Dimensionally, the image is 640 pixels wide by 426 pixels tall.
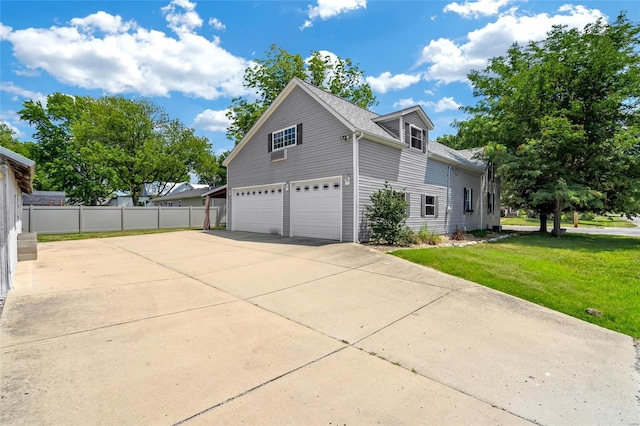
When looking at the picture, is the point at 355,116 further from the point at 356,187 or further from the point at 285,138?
the point at 356,187

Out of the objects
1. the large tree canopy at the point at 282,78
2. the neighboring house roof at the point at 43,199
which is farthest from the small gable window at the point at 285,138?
the neighboring house roof at the point at 43,199

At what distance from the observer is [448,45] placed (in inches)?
540

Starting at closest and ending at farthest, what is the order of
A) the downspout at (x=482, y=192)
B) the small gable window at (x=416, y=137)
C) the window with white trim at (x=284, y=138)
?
the window with white trim at (x=284, y=138), the small gable window at (x=416, y=137), the downspout at (x=482, y=192)

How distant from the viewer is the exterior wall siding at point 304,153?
1135cm

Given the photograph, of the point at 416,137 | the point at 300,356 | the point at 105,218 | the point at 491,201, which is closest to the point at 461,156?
the point at 491,201

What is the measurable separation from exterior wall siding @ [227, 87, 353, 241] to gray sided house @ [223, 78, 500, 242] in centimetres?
4

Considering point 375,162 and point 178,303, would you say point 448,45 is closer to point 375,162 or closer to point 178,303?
point 375,162

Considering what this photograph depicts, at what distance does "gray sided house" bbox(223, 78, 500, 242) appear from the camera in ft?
37.4

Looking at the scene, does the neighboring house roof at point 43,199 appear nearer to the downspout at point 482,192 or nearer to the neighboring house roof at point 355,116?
the neighboring house roof at point 355,116

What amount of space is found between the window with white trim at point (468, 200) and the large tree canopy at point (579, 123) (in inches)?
76.0

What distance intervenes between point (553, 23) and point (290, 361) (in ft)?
71.2

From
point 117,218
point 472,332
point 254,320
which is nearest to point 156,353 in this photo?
point 254,320

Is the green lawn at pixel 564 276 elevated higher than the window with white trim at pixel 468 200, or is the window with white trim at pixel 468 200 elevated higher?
the window with white trim at pixel 468 200

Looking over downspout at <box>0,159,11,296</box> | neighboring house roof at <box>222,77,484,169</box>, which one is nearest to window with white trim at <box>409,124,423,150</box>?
neighboring house roof at <box>222,77,484,169</box>
